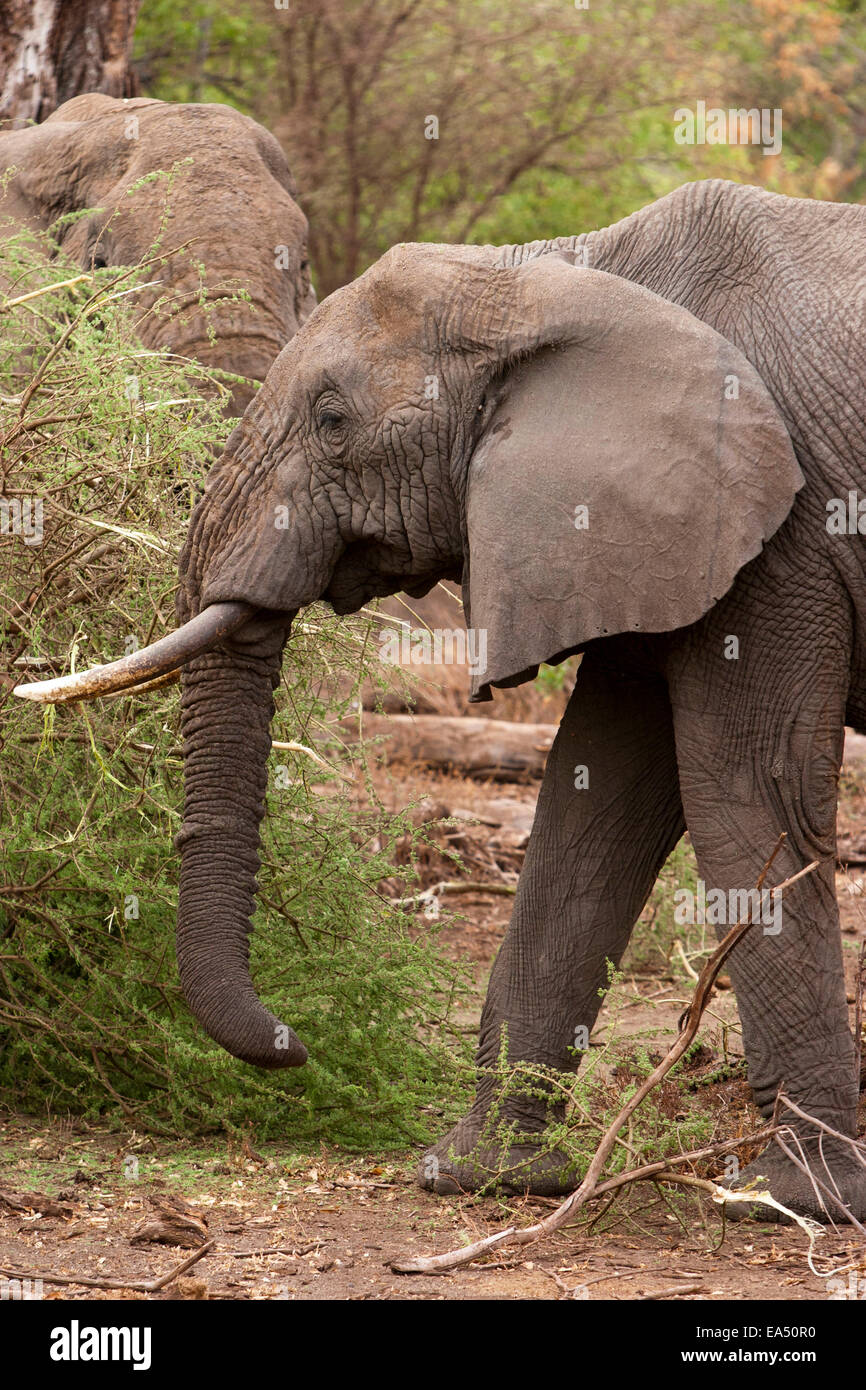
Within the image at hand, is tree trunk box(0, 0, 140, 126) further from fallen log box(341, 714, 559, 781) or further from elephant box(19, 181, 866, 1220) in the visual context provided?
elephant box(19, 181, 866, 1220)

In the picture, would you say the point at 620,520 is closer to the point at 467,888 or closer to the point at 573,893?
the point at 573,893

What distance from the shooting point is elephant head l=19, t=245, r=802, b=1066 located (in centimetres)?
409

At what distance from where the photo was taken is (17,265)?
5816 mm

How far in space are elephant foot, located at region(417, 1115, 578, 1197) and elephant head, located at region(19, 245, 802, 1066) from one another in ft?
2.12


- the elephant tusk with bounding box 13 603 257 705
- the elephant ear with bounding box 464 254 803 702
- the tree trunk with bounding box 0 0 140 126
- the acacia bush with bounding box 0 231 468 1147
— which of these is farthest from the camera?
the tree trunk with bounding box 0 0 140 126

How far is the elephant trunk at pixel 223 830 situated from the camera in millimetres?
4406

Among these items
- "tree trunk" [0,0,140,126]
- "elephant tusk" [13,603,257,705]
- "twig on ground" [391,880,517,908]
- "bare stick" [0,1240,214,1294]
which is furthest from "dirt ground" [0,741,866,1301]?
"tree trunk" [0,0,140,126]

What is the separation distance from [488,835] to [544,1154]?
174 inches

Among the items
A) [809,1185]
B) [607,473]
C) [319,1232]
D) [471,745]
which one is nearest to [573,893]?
[809,1185]

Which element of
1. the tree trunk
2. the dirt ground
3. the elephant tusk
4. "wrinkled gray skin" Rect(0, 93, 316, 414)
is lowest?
the dirt ground

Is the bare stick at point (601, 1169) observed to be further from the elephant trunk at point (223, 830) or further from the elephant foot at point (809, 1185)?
the elephant trunk at point (223, 830)

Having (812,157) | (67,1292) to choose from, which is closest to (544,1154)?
(67,1292)

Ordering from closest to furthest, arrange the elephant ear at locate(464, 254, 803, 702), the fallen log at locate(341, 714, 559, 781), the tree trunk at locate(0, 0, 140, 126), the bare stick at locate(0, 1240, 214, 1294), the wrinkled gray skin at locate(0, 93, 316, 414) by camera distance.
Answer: the bare stick at locate(0, 1240, 214, 1294) < the elephant ear at locate(464, 254, 803, 702) < the wrinkled gray skin at locate(0, 93, 316, 414) < the tree trunk at locate(0, 0, 140, 126) < the fallen log at locate(341, 714, 559, 781)

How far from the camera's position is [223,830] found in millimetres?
4480
